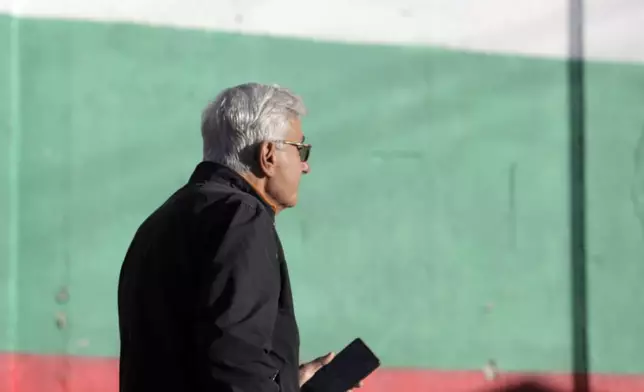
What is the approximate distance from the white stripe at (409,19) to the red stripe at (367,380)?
4.81 ft

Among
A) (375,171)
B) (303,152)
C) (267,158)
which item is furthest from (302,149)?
(375,171)

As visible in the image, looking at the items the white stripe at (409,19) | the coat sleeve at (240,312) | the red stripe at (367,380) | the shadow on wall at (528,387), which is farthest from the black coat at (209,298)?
the shadow on wall at (528,387)

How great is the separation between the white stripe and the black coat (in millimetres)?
1983

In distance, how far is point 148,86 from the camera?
3902 millimetres

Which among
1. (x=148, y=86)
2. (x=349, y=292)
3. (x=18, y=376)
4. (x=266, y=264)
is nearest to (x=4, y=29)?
(x=148, y=86)

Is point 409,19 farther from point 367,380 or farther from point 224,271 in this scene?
point 224,271

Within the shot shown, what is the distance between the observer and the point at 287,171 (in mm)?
2164

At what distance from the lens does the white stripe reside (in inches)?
154

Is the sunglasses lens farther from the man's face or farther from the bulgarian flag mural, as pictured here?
the bulgarian flag mural

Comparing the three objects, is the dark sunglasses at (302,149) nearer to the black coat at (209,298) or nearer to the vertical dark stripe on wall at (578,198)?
the black coat at (209,298)

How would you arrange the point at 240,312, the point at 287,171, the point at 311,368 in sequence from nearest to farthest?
the point at 240,312
the point at 287,171
the point at 311,368

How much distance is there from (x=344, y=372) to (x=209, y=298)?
502 mm

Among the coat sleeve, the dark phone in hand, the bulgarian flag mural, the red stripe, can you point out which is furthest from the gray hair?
the red stripe

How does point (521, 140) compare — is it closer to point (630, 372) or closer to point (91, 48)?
point (630, 372)
